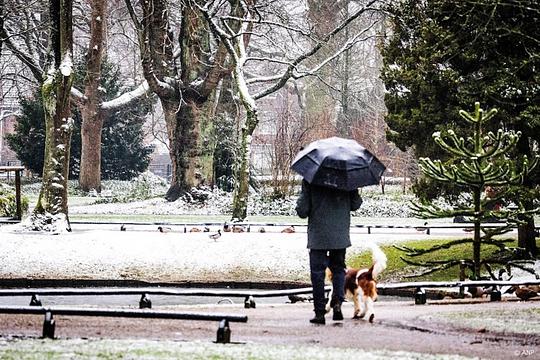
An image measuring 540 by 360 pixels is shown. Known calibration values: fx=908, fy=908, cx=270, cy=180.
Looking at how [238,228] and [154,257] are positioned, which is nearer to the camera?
[154,257]

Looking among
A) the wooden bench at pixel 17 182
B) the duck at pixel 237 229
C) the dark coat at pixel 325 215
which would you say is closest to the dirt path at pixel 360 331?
the dark coat at pixel 325 215

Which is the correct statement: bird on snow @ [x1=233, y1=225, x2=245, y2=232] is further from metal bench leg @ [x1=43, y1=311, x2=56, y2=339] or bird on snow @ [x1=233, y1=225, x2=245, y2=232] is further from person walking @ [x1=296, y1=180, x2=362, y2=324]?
metal bench leg @ [x1=43, y1=311, x2=56, y2=339]

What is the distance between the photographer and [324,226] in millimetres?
10234

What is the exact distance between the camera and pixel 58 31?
26391 millimetres

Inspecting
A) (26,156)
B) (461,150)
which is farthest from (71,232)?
(26,156)

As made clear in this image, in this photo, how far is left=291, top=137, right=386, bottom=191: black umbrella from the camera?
398 inches

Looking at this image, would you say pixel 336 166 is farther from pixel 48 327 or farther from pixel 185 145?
pixel 185 145

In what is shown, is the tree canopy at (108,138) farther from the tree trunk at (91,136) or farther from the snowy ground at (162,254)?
the snowy ground at (162,254)

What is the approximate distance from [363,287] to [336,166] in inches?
62.6

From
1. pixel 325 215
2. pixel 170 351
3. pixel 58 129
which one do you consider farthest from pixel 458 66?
pixel 170 351

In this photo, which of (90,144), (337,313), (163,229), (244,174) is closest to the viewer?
(337,313)

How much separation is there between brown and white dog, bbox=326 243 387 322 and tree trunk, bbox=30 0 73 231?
15.9m

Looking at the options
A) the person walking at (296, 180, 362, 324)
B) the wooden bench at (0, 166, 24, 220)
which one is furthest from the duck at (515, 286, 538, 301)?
the wooden bench at (0, 166, 24, 220)

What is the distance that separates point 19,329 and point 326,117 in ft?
128
